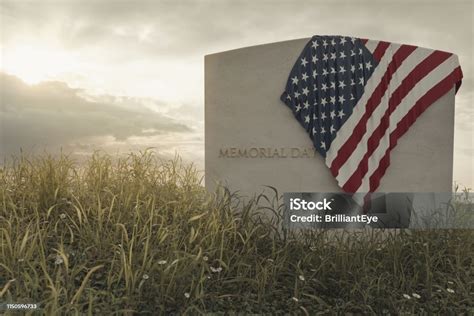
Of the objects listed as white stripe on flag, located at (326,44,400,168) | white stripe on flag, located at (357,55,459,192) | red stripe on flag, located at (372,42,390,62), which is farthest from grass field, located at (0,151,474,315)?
red stripe on flag, located at (372,42,390,62)

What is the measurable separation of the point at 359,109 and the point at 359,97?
0.21 meters

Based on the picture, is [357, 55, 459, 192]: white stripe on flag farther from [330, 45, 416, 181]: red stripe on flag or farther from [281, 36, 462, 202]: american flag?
[330, 45, 416, 181]: red stripe on flag

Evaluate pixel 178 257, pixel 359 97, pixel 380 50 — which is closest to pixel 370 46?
pixel 380 50

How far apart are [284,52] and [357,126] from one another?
→ 1.82 m

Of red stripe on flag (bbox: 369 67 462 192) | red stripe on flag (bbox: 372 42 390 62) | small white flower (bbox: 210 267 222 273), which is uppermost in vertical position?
red stripe on flag (bbox: 372 42 390 62)

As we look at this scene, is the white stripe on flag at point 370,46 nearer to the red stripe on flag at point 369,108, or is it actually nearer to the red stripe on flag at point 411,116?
the red stripe on flag at point 369,108

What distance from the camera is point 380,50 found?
238 inches

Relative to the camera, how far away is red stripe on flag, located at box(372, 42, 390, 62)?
601cm

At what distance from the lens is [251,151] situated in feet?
19.1

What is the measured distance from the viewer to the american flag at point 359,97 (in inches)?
229

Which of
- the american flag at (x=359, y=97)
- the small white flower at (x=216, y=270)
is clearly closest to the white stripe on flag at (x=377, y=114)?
the american flag at (x=359, y=97)

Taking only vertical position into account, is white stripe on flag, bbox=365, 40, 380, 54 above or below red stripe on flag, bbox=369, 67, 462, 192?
above

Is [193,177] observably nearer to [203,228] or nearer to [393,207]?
[203,228]

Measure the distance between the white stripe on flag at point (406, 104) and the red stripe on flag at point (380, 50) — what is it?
844mm
